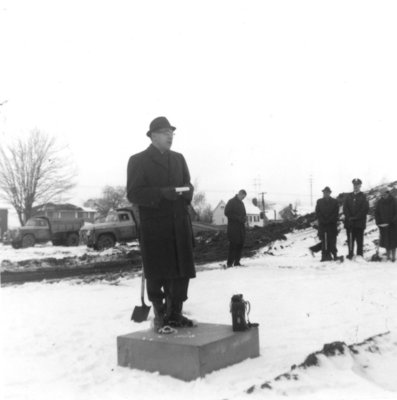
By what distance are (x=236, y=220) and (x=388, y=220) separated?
3182 mm

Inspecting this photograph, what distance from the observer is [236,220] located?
11414 mm

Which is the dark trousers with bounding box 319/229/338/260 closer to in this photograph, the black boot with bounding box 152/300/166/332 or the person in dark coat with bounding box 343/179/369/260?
the person in dark coat with bounding box 343/179/369/260

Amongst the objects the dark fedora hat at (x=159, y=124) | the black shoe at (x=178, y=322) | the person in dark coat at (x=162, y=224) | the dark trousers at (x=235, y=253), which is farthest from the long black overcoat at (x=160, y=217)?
the dark trousers at (x=235, y=253)

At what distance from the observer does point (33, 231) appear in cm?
2598

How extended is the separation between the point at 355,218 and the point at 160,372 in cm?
813

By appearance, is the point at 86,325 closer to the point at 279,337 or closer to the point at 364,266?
the point at 279,337

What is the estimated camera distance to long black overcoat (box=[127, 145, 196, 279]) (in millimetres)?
4410

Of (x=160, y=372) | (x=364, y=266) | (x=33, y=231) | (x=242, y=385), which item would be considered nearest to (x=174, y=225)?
(x=160, y=372)

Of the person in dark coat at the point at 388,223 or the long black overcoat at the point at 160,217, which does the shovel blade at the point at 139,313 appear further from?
the person in dark coat at the point at 388,223

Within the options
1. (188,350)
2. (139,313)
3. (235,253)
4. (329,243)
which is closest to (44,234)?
(235,253)

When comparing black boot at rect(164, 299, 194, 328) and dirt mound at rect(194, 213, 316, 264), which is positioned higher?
dirt mound at rect(194, 213, 316, 264)

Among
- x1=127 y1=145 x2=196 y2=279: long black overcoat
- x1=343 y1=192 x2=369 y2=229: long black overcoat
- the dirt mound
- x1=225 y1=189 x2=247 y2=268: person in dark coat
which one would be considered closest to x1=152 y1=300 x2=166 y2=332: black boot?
x1=127 y1=145 x2=196 y2=279: long black overcoat

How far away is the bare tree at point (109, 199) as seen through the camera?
76.6m

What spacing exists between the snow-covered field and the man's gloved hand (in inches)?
55.4
